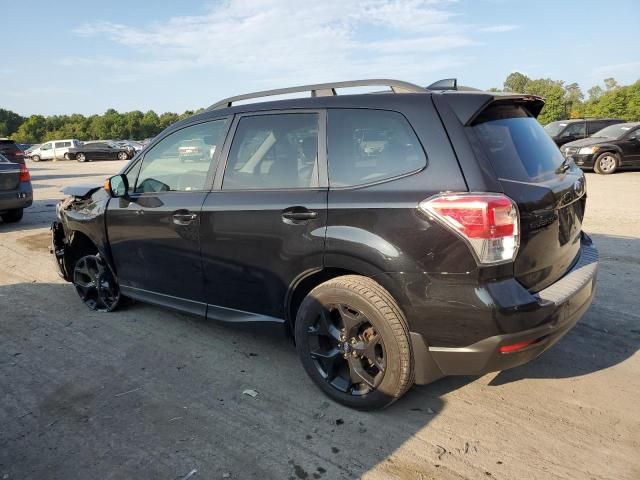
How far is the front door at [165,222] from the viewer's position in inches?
140

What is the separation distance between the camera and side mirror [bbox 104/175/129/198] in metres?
4.03

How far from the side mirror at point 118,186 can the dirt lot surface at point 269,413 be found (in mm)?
1173

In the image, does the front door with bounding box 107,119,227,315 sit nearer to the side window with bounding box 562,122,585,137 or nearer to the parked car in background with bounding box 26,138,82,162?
the side window with bounding box 562,122,585,137

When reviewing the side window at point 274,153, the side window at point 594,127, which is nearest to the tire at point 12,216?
the side window at point 274,153

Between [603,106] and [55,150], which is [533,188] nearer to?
[55,150]

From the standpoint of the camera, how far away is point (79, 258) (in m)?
4.93

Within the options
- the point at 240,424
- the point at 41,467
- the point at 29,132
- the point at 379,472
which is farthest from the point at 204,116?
the point at 29,132

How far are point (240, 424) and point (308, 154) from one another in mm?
1688

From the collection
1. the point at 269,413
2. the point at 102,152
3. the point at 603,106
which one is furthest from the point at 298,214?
the point at 603,106

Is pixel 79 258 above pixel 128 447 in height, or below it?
above

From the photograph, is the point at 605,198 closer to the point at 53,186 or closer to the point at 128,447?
the point at 128,447

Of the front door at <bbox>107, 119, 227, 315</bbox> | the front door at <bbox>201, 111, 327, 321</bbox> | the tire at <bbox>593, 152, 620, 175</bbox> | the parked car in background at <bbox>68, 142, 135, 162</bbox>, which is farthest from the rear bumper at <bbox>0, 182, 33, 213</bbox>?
the parked car in background at <bbox>68, 142, 135, 162</bbox>

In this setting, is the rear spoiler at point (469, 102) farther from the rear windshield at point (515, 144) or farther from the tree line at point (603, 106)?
the tree line at point (603, 106)

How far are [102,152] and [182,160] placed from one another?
124 feet
